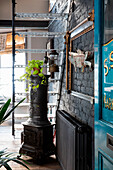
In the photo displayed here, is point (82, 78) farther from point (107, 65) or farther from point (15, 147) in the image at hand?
point (15, 147)

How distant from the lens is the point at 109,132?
1.85 meters

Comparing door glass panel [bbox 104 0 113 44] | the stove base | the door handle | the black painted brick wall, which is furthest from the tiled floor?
door glass panel [bbox 104 0 113 44]

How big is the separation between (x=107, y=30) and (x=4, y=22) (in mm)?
5902

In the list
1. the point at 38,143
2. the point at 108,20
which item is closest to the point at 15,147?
the point at 38,143

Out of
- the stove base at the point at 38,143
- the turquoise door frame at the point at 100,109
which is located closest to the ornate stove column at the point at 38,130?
the stove base at the point at 38,143

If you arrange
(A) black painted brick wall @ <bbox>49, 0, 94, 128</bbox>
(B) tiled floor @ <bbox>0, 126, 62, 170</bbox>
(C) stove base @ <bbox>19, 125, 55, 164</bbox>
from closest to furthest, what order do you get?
(A) black painted brick wall @ <bbox>49, 0, 94, 128</bbox> → (B) tiled floor @ <bbox>0, 126, 62, 170</bbox> → (C) stove base @ <bbox>19, 125, 55, 164</bbox>

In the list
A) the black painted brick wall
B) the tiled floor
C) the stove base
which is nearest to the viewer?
the black painted brick wall

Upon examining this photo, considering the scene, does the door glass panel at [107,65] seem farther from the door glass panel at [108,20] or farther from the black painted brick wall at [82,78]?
the black painted brick wall at [82,78]

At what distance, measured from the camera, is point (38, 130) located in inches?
156

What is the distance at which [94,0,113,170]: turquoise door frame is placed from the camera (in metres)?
1.91

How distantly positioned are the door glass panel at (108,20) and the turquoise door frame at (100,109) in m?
0.06

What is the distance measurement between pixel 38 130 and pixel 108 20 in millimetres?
2462

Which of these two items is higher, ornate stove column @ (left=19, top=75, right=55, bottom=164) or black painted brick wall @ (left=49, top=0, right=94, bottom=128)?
black painted brick wall @ (left=49, top=0, right=94, bottom=128)

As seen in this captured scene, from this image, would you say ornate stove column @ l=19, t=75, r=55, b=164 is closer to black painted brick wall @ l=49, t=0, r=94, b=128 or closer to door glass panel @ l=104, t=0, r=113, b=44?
black painted brick wall @ l=49, t=0, r=94, b=128
